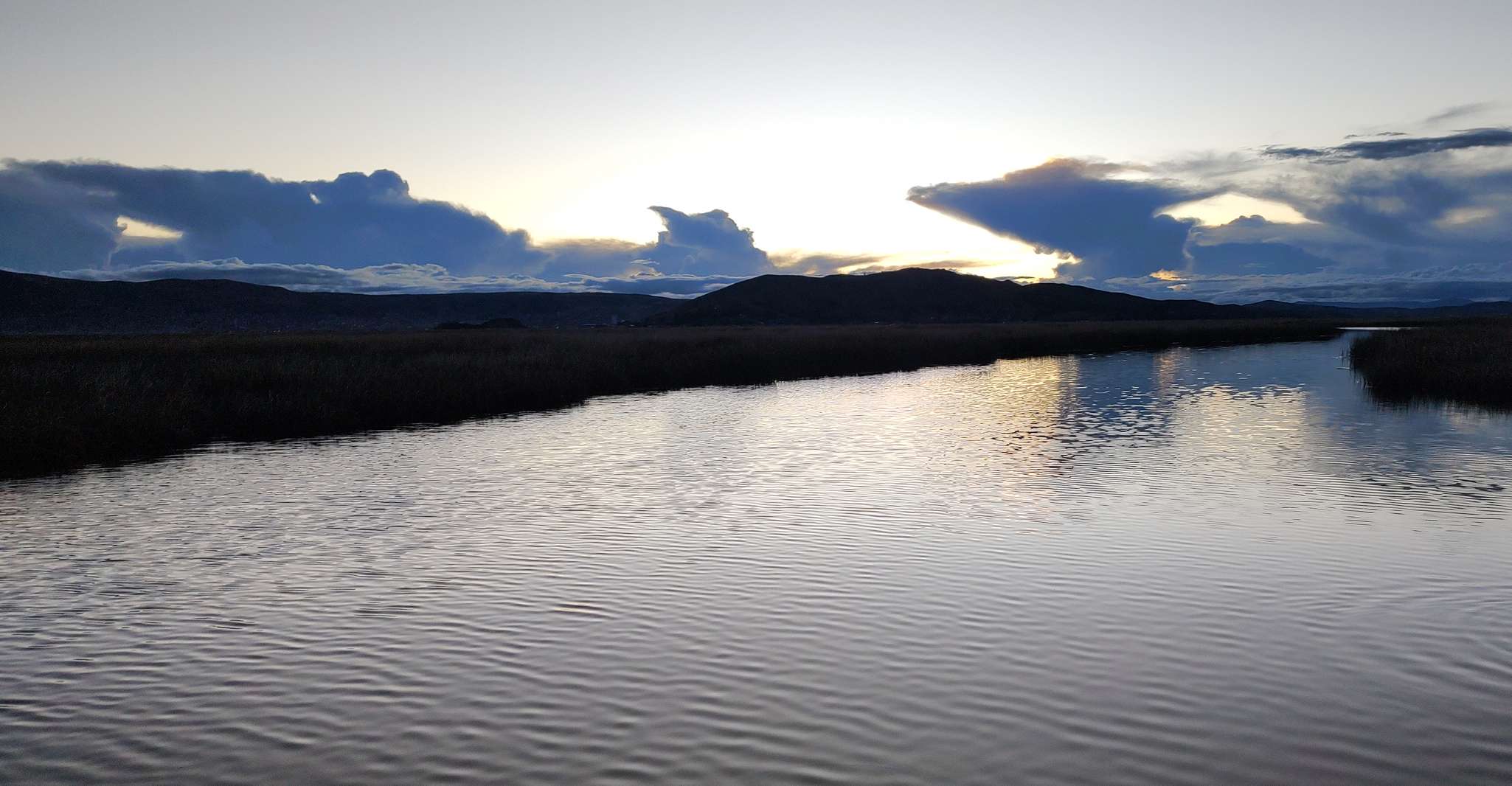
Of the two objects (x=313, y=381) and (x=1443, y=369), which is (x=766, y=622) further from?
(x=1443, y=369)

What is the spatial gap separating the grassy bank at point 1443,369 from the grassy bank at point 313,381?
23051 millimetres

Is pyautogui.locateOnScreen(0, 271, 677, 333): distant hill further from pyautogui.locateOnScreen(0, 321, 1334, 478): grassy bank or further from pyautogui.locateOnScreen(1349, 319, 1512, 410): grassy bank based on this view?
pyautogui.locateOnScreen(1349, 319, 1512, 410): grassy bank

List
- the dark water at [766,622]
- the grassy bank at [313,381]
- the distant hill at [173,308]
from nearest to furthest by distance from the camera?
the dark water at [766,622]
the grassy bank at [313,381]
the distant hill at [173,308]

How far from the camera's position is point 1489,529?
14000 mm

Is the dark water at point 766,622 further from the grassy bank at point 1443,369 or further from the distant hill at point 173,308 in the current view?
the distant hill at point 173,308

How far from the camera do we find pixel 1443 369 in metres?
37.1

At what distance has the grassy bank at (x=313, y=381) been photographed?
23047 mm

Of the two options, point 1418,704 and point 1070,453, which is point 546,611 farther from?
point 1070,453

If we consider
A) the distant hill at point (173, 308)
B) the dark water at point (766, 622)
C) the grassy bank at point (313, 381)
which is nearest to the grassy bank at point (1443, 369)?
the dark water at point (766, 622)

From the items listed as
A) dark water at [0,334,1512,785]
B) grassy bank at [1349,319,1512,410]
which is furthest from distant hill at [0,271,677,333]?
dark water at [0,334,1512,785]

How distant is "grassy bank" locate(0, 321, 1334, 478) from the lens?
23.0 m

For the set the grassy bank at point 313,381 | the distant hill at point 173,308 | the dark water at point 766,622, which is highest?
the distant hill at point 173,308

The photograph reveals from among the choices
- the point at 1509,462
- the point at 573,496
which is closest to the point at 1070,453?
the point at 1509,462

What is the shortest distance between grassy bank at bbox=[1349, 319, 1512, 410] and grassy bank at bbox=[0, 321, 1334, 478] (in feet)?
75.6
